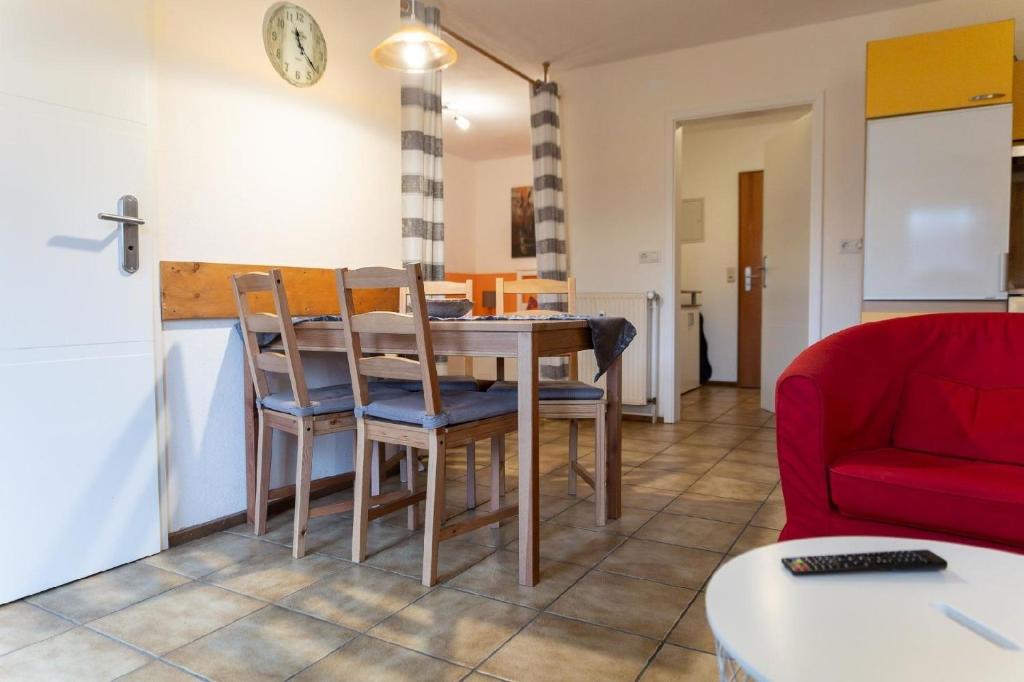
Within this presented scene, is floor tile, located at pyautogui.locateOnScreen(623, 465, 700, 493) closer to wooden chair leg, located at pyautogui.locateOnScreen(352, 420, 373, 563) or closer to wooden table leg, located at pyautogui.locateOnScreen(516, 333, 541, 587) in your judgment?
wooden table leg, located at pyautogui.locateOnScreen(516, 333, 541, 587)

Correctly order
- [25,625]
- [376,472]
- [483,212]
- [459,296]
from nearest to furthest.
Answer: [25,625] < [376,472] < [459,296] < [483,212]

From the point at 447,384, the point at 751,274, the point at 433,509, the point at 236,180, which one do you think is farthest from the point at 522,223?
the point at 433,509

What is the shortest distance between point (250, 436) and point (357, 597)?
92 centimetres

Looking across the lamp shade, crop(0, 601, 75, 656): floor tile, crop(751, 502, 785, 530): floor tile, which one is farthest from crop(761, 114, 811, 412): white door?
crop(0, 601, 75, 656): floor tile

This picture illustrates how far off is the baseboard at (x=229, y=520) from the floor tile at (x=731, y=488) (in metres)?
1.51

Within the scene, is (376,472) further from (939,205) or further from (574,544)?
(939,205)

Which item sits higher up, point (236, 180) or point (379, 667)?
point (236, 180)

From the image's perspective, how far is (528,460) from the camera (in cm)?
190

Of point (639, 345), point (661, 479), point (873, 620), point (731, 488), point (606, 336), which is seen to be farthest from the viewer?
point (639, 345)

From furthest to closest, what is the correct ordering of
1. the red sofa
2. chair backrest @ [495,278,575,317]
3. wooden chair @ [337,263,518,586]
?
chair backrest @ [495,278,575,317] → wooden chair @ [337,263,518,586] → the red sofa

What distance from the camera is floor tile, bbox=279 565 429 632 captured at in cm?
169

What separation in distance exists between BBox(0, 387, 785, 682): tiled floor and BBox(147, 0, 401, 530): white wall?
36 centimetres

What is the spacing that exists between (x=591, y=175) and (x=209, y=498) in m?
3.33

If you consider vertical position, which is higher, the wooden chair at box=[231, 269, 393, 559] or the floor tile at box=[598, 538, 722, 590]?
the wooden chair at box=[231, 269, 393, 559]
